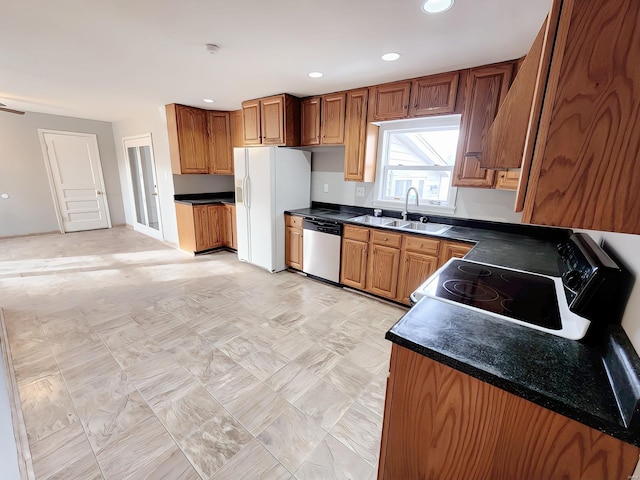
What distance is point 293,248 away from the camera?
155 inches

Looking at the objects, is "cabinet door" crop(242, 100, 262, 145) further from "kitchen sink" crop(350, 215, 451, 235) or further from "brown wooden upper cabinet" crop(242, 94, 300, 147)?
"kitchen sink" crop(350, 215, 451, 235)

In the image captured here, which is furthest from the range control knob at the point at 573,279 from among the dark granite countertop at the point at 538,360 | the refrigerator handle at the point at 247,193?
the refrigerator handle at the point at 247,193

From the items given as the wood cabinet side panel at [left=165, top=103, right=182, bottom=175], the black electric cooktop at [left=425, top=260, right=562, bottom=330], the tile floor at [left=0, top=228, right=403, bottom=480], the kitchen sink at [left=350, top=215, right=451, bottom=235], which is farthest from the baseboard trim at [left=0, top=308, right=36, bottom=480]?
the wood cabinet side panel at [left=165, top=103, right=182, bottom=175]

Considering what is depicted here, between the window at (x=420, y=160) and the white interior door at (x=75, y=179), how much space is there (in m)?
6.06

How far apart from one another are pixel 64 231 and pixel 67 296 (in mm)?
3651

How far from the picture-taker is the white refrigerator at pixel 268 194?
3.68 m

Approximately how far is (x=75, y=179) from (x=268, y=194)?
190 inches

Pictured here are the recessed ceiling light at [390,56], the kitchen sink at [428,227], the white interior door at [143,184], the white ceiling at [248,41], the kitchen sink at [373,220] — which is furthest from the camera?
the white interior door at [143,184]

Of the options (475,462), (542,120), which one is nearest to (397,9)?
(542,120)

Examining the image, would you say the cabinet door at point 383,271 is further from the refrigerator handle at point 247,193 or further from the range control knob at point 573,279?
the refrigerator handle at point 247,193

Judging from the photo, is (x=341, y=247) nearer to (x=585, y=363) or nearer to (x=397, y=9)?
(x=397, y=9)

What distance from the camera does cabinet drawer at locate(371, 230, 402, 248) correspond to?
290 cm

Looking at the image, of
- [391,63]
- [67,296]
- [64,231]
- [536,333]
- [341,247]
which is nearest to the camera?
[536,333]

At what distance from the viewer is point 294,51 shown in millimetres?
2236
